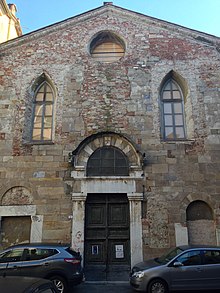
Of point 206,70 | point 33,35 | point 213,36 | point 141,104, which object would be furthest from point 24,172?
point 213,36

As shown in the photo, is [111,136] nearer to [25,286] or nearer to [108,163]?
[108,163]

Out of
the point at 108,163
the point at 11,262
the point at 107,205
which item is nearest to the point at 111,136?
the point at 108,163

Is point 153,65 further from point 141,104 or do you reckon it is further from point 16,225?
point 16,225

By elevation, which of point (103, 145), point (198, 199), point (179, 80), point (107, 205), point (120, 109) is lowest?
point (107, 205)

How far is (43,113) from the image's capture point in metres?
11.6

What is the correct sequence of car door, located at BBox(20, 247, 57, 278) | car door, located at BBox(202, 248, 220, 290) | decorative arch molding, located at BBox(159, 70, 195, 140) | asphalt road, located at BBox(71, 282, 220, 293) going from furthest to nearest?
decorative arch molding, located at BBox(159, 70, 195, 140), asphalt road, located at BBox(71, 282, 220, 293), car door, located at BBox(202, 248, 220, 290), car door, located at BBox(20, 247, 57, 278)

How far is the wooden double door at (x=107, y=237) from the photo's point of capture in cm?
948

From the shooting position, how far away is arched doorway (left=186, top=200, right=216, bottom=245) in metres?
9.85

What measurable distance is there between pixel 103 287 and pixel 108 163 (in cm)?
409

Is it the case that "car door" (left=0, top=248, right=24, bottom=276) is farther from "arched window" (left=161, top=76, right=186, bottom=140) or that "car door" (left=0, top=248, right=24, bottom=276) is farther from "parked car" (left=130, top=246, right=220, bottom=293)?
"arched window" (left=161, top=76, right=186, bottom=140)

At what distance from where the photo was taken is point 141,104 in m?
11.3

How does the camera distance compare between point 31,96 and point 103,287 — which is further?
point 31,96

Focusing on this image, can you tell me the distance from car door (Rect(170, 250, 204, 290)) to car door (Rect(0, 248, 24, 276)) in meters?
3.86

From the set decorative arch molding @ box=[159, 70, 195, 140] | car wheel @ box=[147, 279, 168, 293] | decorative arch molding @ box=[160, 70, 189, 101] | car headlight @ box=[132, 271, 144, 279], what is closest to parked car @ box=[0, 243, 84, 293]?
car headlight @ box=[132, 271, 144, 279]
